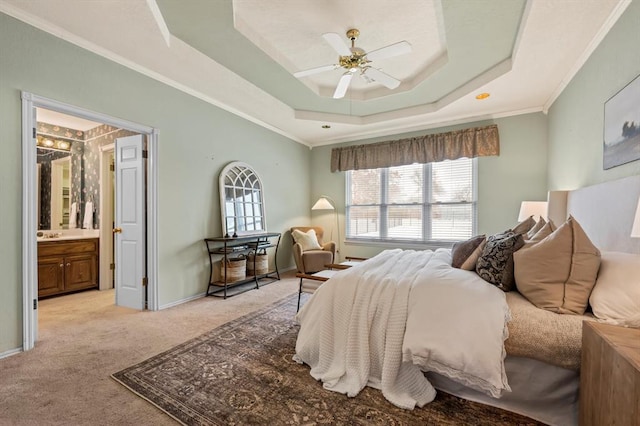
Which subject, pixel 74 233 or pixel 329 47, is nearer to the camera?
pixel 329 47

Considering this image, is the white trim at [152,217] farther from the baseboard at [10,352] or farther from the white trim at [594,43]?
the white trim at [594,43]

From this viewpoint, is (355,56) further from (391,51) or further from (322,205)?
(322,205)

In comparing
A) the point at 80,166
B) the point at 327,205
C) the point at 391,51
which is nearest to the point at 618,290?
the point at 391,51

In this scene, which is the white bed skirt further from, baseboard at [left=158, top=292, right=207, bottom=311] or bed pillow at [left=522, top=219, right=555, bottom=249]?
baseboard at [left=158, top=292, right=207, bottom=311]

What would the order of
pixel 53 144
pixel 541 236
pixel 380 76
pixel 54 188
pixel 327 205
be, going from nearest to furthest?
1. pixel 541 236
2. pixel 380 76
3. pixel 53 144
4. pixel 54 188
5. pixel 327 205

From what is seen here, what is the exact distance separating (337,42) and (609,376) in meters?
2.56

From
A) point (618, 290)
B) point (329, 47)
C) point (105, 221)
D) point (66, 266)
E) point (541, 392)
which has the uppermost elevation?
point (329, 47)

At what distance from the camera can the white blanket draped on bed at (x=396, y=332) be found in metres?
1.48

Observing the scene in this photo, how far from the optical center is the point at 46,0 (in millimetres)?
2049

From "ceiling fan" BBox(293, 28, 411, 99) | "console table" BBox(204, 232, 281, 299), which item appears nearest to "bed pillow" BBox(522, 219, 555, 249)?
"ceiling fan" BBox(293, 28, 411, 99)

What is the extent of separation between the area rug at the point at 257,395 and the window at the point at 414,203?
348cm

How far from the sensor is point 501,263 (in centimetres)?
182

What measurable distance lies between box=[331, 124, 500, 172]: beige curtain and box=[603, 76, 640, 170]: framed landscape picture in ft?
6.99

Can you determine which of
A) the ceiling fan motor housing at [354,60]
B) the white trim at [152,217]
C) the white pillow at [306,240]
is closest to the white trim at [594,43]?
the ceiling fan motor housing at [354,60]
